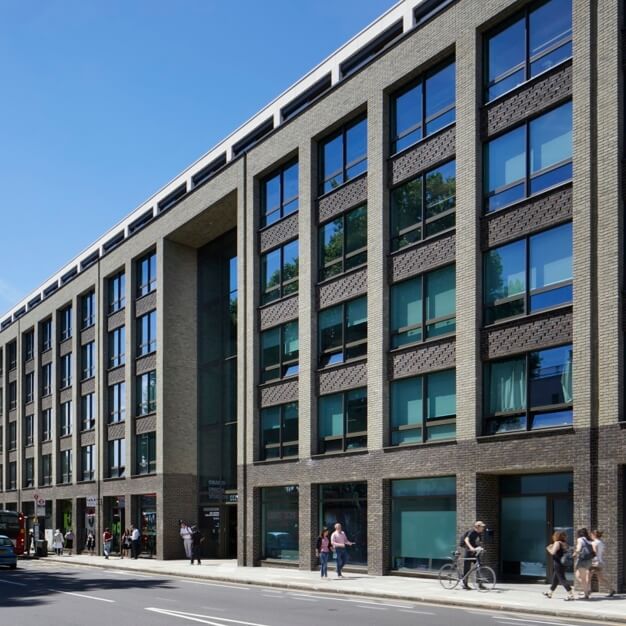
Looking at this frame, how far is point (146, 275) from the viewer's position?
49.5 meters

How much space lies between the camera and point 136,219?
53.0m

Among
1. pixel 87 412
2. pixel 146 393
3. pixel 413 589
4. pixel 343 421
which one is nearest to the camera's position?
pixel 413 589

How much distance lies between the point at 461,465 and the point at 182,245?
79.1 feet

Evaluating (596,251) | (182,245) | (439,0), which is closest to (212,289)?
(182,245)

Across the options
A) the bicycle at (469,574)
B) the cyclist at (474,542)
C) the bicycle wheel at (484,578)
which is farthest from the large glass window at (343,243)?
the bicycle wheel at (484,578)

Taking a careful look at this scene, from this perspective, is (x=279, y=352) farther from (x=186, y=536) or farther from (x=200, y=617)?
(x=200, y=617)

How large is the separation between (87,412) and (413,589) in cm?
3517

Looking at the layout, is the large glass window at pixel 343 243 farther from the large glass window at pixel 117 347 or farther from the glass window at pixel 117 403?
the glass window at pixel 117 403

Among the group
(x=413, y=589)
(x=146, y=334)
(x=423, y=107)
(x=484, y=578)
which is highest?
(x=423, y=107)

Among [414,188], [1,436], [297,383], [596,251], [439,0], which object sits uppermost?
[439,0]

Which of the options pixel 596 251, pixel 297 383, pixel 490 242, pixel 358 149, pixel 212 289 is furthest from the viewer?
pixel 212 289

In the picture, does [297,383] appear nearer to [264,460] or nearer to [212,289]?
[264,460]

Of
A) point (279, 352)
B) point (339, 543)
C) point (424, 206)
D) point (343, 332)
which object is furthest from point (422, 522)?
point (279, 352)

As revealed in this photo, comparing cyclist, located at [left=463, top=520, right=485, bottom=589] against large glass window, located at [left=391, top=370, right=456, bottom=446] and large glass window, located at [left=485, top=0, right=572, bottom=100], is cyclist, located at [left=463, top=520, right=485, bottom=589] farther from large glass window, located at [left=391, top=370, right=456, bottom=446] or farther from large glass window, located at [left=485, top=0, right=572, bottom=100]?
large glass window, located at [left=485, top=0, right=572, bottom=100]
